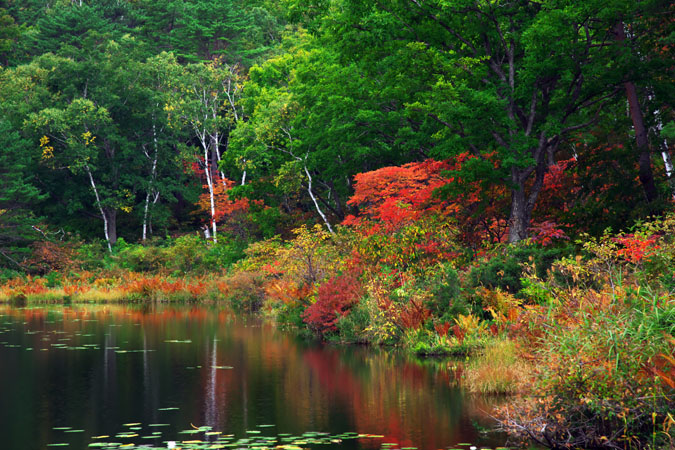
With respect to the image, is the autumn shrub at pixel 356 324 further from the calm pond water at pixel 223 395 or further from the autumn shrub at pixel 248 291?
the autumn shrub at pixel 248 291

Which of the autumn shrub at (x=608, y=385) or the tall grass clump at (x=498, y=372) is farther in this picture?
the tall grass clump at (x=498, y=372)

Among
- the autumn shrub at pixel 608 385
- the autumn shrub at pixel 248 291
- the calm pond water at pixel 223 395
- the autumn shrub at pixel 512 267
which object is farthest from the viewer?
the autumn shrub at pixel 248 291

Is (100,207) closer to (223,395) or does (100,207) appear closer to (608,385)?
(223,395)

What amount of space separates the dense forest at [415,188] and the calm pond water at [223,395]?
4.24 feet

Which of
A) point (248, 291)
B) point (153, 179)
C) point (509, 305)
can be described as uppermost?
point (153, 179)

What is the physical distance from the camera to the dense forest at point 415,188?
12.5 metres

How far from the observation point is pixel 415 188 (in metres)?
29.3

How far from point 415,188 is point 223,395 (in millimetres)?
16150

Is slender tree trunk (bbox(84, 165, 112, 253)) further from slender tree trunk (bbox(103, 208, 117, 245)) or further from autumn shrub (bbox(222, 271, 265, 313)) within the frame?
autumn shrub (bbox(222, 271, 265, 313))

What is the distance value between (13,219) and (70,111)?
11005 millimetres

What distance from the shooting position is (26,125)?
58.2 meters

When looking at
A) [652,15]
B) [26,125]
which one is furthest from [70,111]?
[652,15]

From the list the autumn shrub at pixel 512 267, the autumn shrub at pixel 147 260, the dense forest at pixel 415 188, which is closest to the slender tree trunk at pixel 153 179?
the dense forest at pixel 415 188

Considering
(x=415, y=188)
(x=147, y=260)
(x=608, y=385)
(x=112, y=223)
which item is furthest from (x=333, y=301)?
(x=112, y=223)
